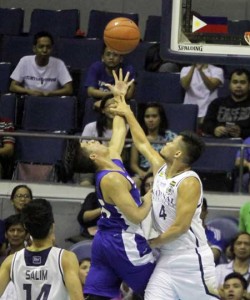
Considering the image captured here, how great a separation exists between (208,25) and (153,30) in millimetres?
4879

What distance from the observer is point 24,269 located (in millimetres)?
6598

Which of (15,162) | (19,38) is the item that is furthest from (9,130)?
(19,38)

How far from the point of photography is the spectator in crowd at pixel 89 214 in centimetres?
983

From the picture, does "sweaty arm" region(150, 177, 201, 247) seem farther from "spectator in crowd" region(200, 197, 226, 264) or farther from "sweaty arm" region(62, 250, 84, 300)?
"spectator in crowd" region(200, 197, 226, 264)

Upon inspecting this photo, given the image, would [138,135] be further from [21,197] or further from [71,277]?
[21,197]

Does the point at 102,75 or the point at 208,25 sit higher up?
the point at 208,25

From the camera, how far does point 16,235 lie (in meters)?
9.45

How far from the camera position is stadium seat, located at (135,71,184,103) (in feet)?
36.5

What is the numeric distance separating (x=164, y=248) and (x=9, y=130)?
144 inches

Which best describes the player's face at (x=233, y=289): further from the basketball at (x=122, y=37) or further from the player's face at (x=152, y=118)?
the basketball at (x=122, y=37)

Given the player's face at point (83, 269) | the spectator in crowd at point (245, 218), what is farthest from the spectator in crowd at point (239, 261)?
the player's face at point (83, 269)

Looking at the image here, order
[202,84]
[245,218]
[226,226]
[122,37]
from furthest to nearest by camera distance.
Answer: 1. [202,84]
2. [226,226]
3. [245,218]
4. [122,37]

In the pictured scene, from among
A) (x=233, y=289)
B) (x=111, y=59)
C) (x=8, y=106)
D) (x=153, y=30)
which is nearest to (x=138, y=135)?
(x=233, y=289)

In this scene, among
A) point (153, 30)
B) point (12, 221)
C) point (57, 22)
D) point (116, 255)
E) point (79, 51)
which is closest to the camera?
point (116, 255)
